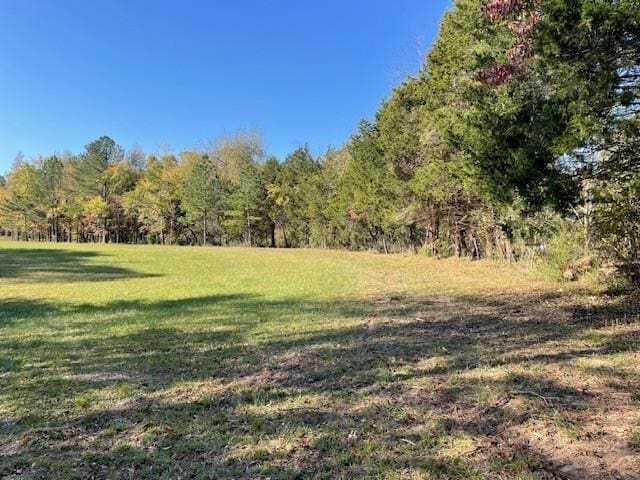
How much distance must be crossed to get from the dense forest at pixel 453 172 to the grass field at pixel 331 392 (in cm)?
205

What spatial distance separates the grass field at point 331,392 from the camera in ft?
9.10

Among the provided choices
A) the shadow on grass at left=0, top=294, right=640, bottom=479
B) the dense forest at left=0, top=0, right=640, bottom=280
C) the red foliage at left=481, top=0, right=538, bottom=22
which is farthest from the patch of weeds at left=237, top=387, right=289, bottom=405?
the red foliage at left=481, top=0, right=538, bottom=22

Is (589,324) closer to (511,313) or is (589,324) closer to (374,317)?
(511,313)

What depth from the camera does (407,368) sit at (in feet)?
15.0

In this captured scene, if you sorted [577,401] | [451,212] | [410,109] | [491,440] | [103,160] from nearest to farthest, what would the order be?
[491,440] < [577,401] < [451,212] < [410,109] < [103,160]

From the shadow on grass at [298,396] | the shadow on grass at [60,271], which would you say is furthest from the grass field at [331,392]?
the shadow on grass at [60,271]

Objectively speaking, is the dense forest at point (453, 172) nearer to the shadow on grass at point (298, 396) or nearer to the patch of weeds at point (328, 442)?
the shadow on grass at point (298, 396)

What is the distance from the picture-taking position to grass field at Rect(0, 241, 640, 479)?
2773 millimetres

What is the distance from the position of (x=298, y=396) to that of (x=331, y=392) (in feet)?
0.96

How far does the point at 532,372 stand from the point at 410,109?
2170cm

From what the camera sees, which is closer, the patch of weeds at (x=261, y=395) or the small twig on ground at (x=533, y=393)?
the small twig on ground at (x=533, y=393)

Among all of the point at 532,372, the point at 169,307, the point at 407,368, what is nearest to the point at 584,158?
the point at 532,372

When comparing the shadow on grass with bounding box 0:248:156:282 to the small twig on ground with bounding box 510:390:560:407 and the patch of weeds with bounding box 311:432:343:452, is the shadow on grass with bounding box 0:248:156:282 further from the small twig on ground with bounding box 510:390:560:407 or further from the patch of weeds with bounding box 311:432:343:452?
the small twig on ground with bounding box 510:390:560:407

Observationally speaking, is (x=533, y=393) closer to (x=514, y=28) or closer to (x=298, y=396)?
(x=298, y=396)
